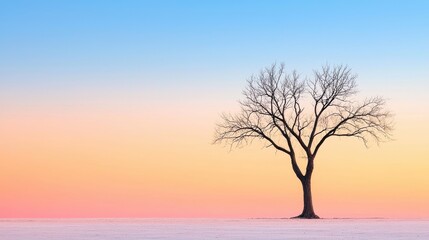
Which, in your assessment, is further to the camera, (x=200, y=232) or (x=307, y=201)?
(x=307, y=201)

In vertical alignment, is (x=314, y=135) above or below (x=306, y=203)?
above

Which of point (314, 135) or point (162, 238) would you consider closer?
point (162, 238)

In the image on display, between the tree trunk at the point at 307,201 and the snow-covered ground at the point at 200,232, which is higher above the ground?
the tree trunk at the point at 307,201

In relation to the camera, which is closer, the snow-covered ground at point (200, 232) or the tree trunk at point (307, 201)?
Answer: the snow-covered ground at point (200, 232)

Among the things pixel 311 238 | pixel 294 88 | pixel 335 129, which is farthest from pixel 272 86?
pixel 311 238

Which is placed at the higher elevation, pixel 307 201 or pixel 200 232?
pixel 307 201

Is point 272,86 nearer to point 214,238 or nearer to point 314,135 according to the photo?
point 314,135

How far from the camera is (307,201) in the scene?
49062 mm

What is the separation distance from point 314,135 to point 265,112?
367 centimetres

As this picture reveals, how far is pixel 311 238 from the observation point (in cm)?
2169

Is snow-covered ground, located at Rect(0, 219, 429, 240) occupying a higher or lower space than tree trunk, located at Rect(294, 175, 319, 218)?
lower

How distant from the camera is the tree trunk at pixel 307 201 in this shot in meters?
48.6

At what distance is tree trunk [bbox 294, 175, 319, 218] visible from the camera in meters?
48.6

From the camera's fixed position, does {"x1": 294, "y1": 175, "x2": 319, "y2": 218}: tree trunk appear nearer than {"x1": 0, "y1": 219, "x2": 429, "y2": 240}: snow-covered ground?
No
